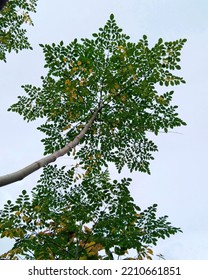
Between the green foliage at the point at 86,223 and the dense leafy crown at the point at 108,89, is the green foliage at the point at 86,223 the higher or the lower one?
the lower one

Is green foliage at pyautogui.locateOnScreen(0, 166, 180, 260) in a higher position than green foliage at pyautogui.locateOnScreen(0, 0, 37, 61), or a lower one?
lower

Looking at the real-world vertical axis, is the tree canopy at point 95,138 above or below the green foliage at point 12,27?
below

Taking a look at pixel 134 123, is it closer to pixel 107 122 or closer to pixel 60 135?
pixel 107 122

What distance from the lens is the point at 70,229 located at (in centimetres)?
770

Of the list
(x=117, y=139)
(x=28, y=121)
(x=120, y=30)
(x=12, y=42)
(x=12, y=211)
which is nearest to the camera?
(x=12, y=211)

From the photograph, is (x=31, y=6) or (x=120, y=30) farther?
(x=31, y=6)

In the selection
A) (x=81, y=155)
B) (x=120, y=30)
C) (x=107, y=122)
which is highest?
(x=120, y=30)

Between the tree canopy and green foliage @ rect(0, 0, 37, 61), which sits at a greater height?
green foliage @ rect(0, 0, 37, 61)

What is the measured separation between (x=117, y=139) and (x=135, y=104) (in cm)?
105

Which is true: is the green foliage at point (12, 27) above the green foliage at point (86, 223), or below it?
above

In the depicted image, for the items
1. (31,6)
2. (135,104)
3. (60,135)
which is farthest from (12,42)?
(135,104)
